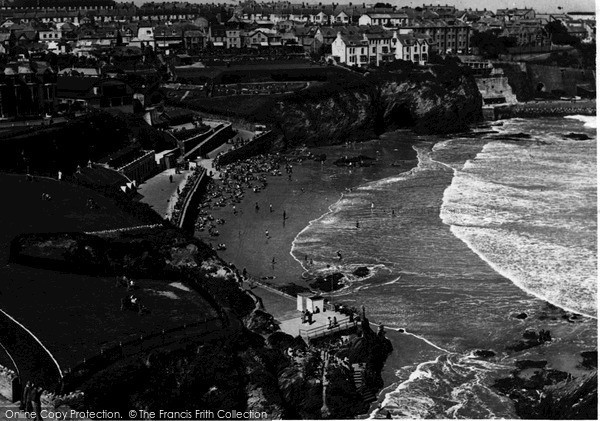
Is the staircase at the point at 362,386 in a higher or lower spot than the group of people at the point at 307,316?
lower

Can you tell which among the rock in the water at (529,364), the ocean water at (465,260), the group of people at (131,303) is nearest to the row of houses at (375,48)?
the ocean water at (465,260)

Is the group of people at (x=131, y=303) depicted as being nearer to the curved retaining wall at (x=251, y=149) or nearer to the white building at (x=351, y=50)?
the curved retaining wall at (x=251, y=149)

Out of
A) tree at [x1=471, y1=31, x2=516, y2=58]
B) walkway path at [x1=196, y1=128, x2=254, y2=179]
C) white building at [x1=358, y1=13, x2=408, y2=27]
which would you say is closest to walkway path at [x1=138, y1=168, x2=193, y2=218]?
walkway path at [x1=196, y1=128, x2=254, y2=179]

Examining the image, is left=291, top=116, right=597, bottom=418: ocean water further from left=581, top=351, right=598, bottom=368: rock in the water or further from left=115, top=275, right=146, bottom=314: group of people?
left=115, top=275, right=146, bottom=314: group of people

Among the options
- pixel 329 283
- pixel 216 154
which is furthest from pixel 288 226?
pixel 216 154

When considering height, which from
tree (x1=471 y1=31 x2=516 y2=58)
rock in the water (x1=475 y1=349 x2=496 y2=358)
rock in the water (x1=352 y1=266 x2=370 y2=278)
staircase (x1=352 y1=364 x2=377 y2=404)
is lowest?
rock in the water (x1=352 y1=266 x2=370 y2=278)

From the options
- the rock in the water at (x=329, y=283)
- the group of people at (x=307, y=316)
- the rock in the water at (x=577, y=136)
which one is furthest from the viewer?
the rock in the water at (x=577, y=136)
